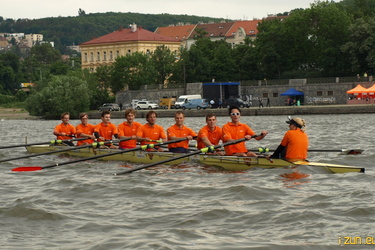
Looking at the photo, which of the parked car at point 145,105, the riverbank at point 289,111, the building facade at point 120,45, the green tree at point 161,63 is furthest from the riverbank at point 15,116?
the building facade at point 120,45

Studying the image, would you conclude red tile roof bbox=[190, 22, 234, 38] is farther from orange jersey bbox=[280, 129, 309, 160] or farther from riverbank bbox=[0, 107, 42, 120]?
orange jersey bbox=[280, 129, 309, 160]

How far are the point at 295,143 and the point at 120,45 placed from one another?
106 metres

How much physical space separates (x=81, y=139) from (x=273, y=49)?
64337 millimetres

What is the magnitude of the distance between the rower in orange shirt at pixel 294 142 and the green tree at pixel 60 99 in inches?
2391

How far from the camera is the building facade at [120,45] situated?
120 metres

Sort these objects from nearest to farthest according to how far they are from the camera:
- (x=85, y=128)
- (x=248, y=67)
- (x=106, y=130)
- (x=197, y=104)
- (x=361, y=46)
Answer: (x=106, y=130) < (x=85, y=128) < (x=197, y=104) < (x=361, y=46) < (x=248, y=67)

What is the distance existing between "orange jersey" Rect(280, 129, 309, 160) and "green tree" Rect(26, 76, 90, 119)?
60.9 meters

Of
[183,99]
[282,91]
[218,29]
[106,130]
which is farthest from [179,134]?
[218,29]

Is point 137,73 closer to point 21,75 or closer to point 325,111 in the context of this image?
point 325,111

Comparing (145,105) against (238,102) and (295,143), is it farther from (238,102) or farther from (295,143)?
(295,143)

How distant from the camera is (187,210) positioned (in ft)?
45.6

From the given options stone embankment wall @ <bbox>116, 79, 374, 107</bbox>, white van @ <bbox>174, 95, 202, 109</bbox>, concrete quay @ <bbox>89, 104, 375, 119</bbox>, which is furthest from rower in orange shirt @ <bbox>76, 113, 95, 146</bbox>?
white van @ <bbox>174, 95, 202, 109</bbox>

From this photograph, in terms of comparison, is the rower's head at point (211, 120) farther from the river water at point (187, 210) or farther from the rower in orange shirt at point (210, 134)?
the river water at point (187, 210)

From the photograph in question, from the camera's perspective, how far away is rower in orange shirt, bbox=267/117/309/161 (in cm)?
1703
